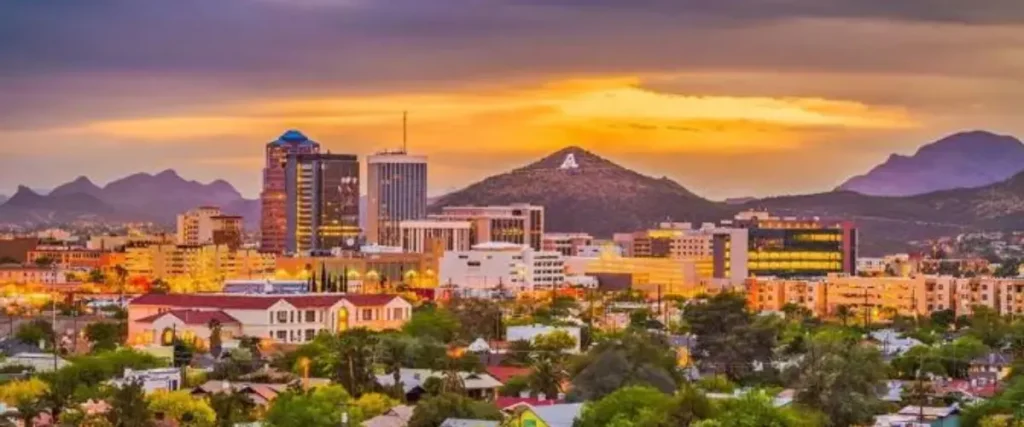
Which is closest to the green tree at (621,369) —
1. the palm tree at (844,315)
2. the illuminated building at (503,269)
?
the palm tree at (844,315)

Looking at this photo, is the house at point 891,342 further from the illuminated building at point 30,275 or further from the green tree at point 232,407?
the illuminated building at point 30,275

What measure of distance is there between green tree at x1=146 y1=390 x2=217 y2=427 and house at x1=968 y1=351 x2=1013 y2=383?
74.5ft

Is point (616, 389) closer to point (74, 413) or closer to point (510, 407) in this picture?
point (510, 407)

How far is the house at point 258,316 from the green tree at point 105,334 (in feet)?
1.61

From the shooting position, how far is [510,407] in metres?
45.3

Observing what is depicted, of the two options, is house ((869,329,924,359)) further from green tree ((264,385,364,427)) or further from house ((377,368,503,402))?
green tree ((264,385,364,427))

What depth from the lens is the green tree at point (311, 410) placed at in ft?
136

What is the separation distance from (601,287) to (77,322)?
70.1m

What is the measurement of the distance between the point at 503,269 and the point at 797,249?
79.8ft

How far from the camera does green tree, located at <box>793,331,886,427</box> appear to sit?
44844 mm

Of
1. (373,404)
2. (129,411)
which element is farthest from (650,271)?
(129,411)

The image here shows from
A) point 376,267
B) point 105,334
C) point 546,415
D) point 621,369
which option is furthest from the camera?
point 376,267

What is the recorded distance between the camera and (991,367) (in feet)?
205

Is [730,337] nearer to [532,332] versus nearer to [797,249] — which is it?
[532,332]
